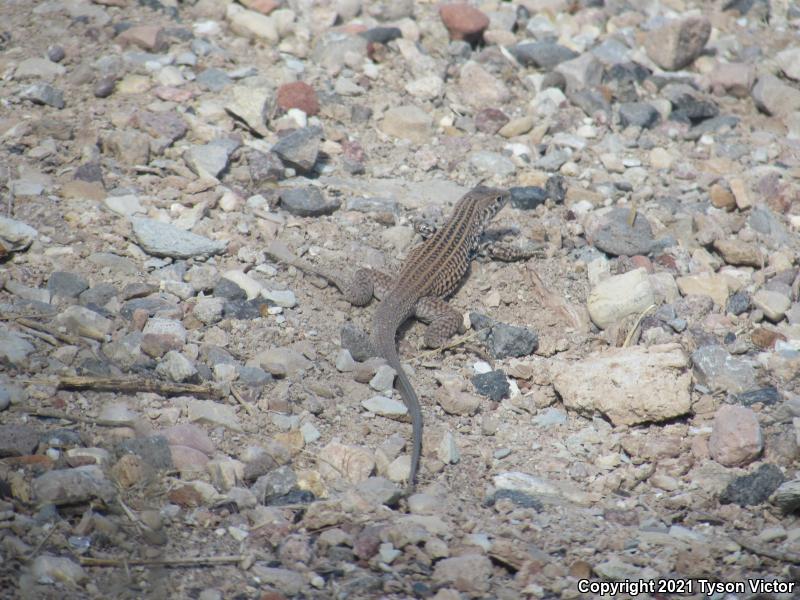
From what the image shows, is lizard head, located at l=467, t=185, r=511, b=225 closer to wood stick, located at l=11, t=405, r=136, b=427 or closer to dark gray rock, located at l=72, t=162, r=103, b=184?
dark gray rock, located at l=72, t=162, r=103, b=184

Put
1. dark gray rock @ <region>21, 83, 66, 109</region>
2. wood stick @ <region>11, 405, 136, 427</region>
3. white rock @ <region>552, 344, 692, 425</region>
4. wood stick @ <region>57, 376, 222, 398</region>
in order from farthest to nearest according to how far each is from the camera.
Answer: dark gray rock @ <region>21, 83, 66, 109</region>, white rock @ <region>552, 344, 692, 425</region>, wood stick @ <region>57, 376, 222, 398</region>, wood stick @ <region>11, 405, 136, 427</region>

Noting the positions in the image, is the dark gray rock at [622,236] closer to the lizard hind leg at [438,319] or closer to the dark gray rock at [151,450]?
the lizard hind leg at [438,319]

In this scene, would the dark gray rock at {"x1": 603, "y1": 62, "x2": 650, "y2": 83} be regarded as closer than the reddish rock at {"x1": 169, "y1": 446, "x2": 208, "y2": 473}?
No

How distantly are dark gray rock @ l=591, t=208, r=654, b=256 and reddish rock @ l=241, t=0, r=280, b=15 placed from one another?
4.21 m

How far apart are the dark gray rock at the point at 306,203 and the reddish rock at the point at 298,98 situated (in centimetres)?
127

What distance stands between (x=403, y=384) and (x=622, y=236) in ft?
8.71

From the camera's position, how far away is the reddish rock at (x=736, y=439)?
5047 mm

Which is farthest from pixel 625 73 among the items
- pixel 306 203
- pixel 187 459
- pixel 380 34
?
pixel 187 459

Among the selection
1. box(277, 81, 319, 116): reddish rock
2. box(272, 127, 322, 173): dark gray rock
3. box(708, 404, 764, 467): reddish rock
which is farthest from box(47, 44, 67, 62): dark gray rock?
box(708, 404, 764, 467): reddish rock

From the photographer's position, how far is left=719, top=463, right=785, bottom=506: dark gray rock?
15.7 ft

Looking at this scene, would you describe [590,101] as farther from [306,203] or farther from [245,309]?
[245,309]

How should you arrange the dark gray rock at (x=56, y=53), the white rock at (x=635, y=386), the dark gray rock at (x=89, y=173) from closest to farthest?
the white rock at (x=635, y=386) < the dark gray rock at (x=89, y=173) < the dark gray rock at (x=56, y=53)

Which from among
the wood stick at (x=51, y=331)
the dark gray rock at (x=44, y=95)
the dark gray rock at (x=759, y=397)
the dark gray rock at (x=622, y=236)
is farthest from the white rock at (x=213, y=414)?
the dark gray rock at (x=44, y=95)

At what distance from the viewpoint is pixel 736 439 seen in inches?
199
